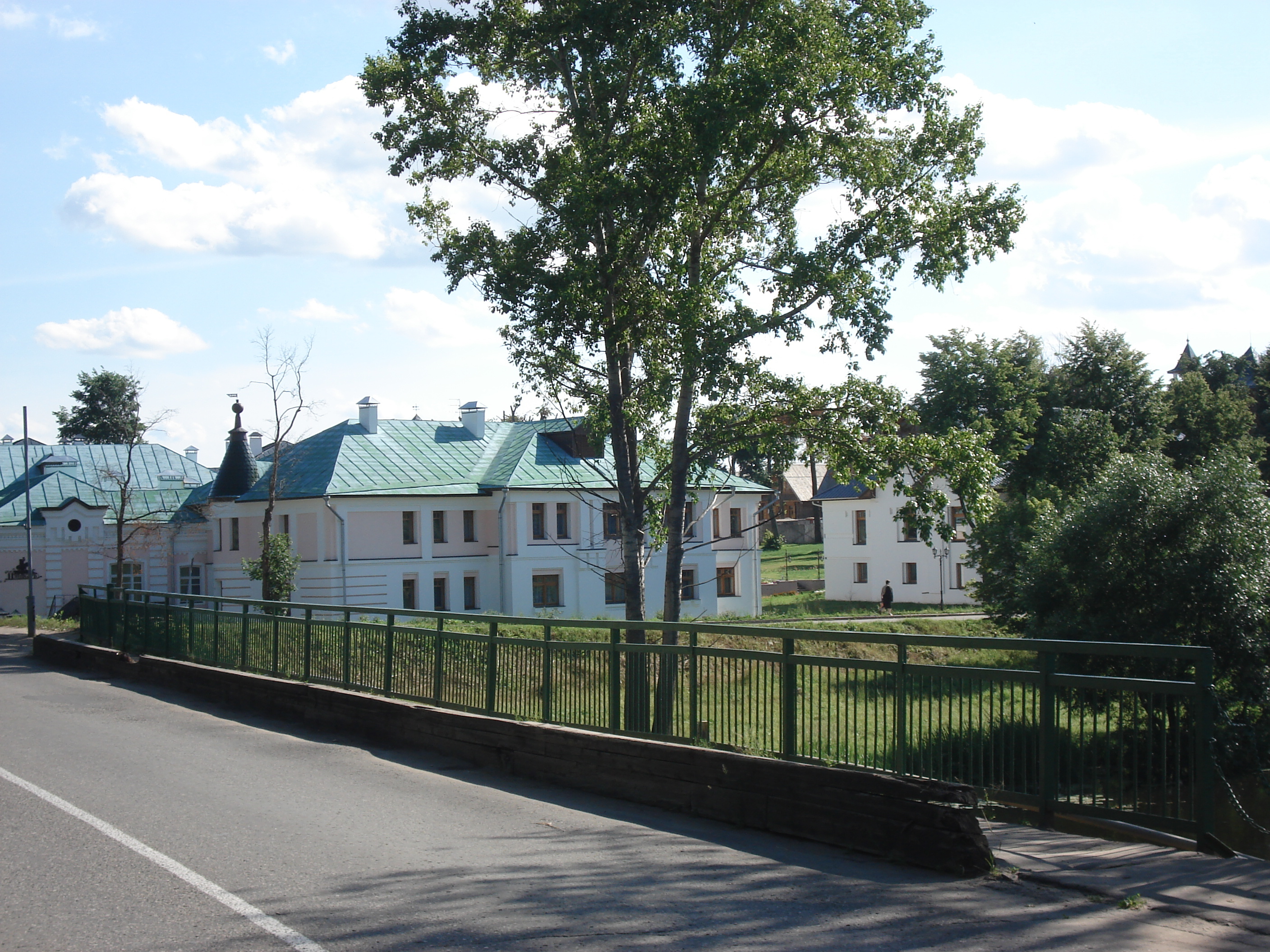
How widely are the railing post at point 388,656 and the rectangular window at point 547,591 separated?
110ft

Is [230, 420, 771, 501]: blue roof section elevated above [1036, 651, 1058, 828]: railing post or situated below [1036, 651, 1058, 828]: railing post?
above

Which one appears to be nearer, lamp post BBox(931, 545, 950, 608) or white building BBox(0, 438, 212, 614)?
white building BBox(0, 438, 212, 614)

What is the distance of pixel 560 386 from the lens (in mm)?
18391

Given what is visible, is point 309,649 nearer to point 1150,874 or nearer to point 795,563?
point 1150,874

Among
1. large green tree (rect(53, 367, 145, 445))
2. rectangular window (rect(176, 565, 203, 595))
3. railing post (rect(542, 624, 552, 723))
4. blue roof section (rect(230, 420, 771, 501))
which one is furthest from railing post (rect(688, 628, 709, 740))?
large green tree (rect(53, 367, 145, 445))

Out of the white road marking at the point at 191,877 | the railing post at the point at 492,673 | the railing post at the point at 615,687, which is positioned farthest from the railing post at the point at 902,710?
the railing post at the point at 492,673

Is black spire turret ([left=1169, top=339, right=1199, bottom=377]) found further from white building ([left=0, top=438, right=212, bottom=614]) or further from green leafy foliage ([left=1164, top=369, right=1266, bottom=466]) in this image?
white building ([left=0, top=438, right=212, bottom=614])

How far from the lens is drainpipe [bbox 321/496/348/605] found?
43.3m

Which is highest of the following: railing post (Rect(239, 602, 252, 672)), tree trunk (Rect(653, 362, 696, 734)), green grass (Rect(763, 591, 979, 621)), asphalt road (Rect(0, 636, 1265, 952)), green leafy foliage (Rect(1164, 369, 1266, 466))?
green leafy foliage (Rect(1164, 369, 1266, 466))

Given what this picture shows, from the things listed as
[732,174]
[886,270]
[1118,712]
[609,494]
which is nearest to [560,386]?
[732,174]

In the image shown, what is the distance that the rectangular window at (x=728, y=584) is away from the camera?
5022 cm

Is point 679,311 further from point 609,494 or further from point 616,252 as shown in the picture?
point 609,494

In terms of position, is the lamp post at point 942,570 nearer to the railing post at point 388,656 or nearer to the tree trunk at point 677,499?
the tree trunk at point 677,499

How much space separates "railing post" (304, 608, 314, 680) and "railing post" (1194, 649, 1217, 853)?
1082cm
